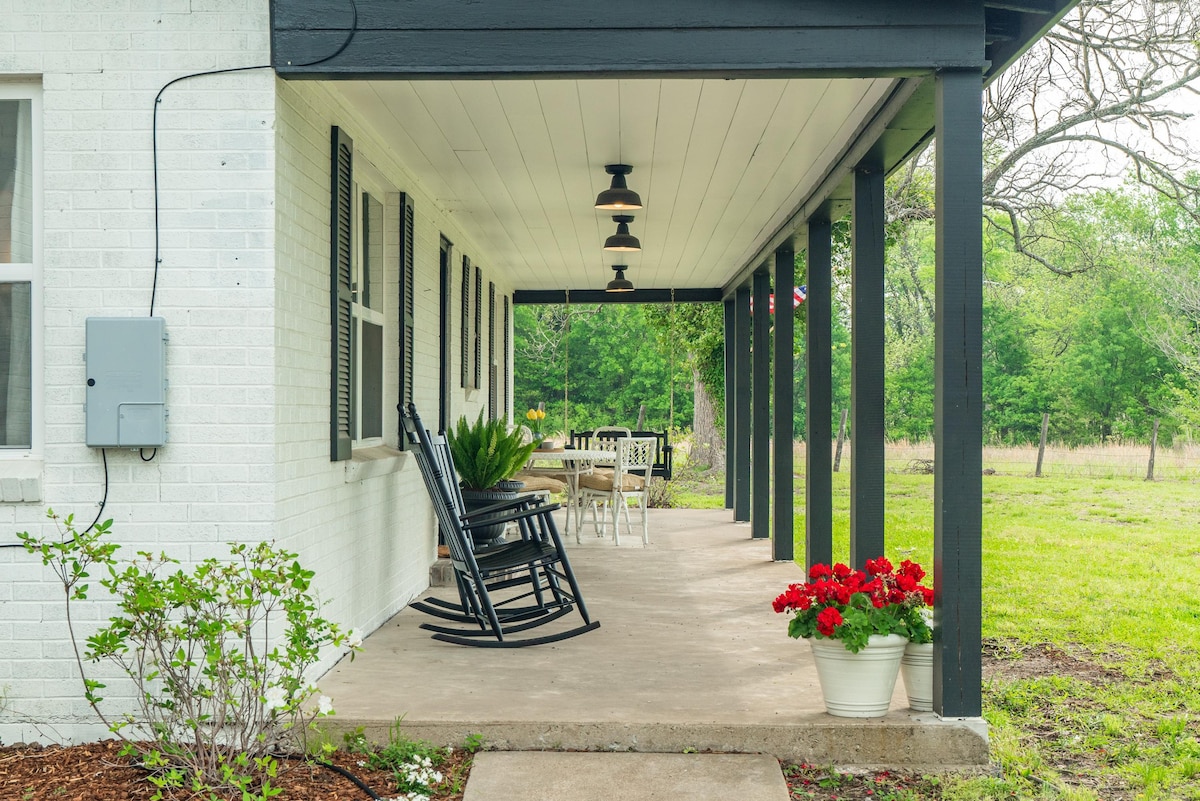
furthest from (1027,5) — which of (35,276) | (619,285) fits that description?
(619,285)

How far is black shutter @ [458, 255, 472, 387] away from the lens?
7.61m

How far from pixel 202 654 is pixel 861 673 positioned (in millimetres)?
2109

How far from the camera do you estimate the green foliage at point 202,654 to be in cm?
306

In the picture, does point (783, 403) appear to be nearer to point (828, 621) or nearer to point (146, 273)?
point (828, 621)

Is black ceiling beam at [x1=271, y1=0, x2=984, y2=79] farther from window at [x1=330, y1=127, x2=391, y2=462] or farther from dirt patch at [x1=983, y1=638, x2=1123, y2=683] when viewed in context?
dirt patch at [x1=983, y1=638, x2=1123, y2=683]

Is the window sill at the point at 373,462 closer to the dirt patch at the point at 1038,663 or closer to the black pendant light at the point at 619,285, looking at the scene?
the dirt patch at the point at 1038,663

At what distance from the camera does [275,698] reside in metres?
2.97

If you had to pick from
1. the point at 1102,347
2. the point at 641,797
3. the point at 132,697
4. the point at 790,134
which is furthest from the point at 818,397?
the point at 1102,347

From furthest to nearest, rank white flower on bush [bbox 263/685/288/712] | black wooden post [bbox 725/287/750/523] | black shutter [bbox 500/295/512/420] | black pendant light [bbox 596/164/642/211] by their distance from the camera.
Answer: black shutter [bbox 500/295/512/420] < black wooden post [bbox 725/287/750/523] < black pendant light [bbox 596/164/642/211] < white flower on bush [bbox 263/685/288/712]

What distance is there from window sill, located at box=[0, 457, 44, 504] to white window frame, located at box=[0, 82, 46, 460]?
0.12 ft

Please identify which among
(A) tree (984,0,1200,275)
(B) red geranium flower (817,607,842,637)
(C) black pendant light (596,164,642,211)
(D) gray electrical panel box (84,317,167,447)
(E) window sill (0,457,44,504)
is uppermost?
(A) tree (984,0,1200,275)

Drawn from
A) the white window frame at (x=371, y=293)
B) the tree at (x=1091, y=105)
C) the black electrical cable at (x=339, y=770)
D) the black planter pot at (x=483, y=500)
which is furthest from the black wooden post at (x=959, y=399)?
the tree at (x=1091, y=105)

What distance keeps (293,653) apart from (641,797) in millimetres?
1056

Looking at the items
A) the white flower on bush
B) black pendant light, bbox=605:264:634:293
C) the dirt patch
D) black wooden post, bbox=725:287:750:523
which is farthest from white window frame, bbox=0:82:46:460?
black wooden post, bbox=725:287:750:523
